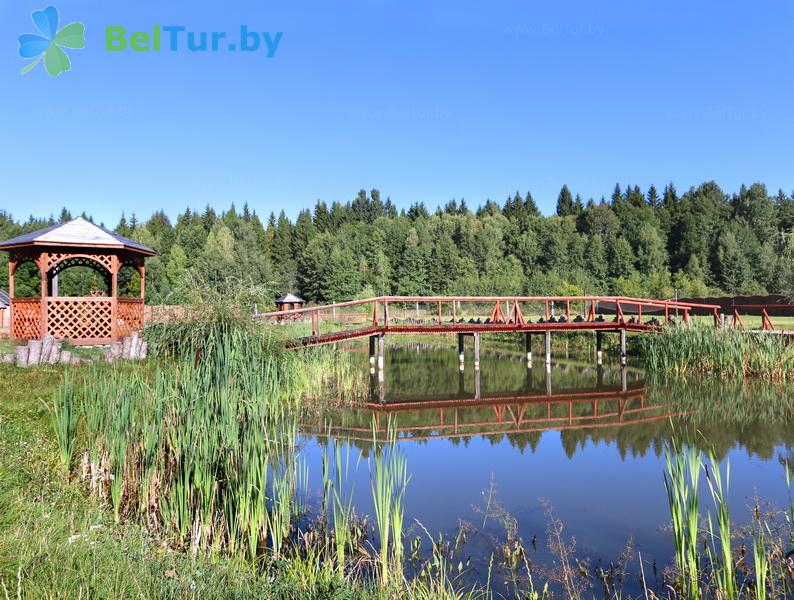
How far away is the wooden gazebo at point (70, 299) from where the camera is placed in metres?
13.3

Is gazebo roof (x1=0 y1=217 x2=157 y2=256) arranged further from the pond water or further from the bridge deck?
the pond water

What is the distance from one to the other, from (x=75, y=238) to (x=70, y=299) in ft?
4.39

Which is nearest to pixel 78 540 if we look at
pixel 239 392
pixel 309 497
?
pixel 239 392

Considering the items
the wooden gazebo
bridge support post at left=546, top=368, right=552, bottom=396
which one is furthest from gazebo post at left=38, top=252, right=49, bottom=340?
bridge support post at left=546, top=368, right=552, bottom=396

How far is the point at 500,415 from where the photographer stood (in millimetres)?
12672

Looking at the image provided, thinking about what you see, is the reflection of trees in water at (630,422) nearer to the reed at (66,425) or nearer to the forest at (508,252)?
the reed at (66,425)

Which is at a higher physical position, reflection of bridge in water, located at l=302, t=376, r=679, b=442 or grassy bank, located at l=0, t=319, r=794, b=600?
grassy bank, located at l=0, t=319, r=794, b=600

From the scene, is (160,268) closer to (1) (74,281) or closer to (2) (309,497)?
(1) (74,281)

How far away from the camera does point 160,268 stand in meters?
56.3

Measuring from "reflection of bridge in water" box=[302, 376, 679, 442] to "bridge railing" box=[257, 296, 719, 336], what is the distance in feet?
9.70

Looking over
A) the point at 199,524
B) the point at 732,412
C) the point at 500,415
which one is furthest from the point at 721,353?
the point at 199,524

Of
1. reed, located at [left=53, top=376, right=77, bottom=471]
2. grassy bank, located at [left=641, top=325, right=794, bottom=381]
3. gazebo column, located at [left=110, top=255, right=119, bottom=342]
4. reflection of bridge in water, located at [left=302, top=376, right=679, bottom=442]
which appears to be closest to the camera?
reed, located at [left=53, top=376, right=77, bottom=471]

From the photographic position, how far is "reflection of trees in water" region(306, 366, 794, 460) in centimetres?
977

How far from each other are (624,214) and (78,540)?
238ft
